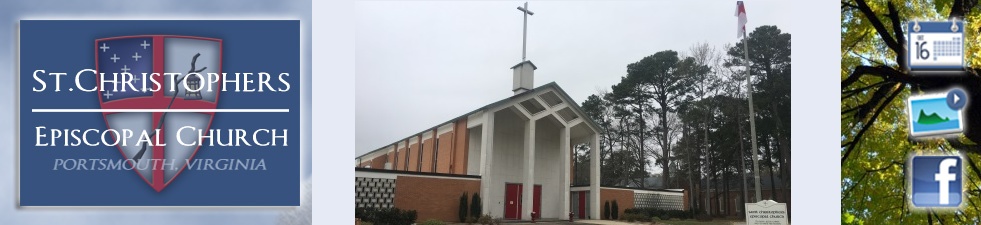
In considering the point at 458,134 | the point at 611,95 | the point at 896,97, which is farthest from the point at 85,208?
the point at 896,97

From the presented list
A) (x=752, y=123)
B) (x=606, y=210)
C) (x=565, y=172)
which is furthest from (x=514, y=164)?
(x=752, y=123)

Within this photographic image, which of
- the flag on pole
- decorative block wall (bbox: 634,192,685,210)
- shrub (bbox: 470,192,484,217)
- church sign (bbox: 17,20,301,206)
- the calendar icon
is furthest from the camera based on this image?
decorative block wall (bbox: 634,192,685,210)

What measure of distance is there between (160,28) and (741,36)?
18.6 ft

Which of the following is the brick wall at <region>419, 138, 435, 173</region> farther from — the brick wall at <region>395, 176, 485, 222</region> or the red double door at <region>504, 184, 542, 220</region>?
the red double door at <region>504, 184, 542, 220</region>

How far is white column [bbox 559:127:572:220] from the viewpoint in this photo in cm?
884

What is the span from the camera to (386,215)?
7.92 m

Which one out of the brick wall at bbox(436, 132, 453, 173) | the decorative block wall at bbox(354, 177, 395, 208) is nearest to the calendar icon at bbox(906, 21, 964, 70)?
the brick wall at bbox(436, 132, 453, 173)

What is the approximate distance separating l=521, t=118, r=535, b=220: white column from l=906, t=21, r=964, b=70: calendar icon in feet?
12.6

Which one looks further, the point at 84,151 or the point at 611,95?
the point at 611,95

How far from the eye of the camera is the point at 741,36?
26.4 feet

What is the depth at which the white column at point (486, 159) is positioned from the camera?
27.8ft

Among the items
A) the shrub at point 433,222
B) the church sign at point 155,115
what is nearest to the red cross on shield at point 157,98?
the church sign at point 155,115

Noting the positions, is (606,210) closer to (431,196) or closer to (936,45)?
(431,196)

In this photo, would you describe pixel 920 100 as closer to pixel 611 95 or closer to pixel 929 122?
pixel 929 122
